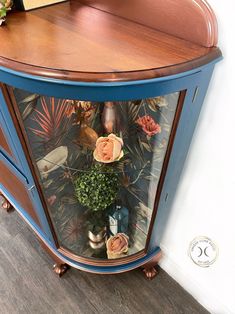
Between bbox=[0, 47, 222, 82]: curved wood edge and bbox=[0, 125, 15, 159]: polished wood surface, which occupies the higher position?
bbox=[0, 47, 222, 82]: curved wood edge

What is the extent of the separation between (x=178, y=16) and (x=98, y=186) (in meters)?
0.50

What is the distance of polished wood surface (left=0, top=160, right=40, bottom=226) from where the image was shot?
101cm

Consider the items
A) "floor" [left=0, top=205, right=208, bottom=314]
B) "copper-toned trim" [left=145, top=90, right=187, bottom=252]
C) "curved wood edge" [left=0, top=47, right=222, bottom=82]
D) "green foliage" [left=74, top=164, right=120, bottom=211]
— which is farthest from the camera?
"floor" [left=0, top=205, right=208, bottom=314]

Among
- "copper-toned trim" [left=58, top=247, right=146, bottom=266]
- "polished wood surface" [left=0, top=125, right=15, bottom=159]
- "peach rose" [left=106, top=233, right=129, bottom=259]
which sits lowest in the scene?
"copper-toned trim" [left=58, top=247, right=146, bottom=266]

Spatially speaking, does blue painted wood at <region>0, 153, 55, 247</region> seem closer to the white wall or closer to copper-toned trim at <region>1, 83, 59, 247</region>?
copper-toned trim at <region>1, 83, 59, 247</region>

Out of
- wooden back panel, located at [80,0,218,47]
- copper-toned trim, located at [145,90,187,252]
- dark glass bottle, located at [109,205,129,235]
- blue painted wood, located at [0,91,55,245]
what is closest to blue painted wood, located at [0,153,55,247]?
blue painted wood, located at [0,91,55,245]

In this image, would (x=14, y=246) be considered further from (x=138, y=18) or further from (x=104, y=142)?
(x=138, y=18)

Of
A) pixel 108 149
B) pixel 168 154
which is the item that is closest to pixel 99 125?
pixel 108 149

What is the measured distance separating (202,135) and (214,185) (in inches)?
6.3

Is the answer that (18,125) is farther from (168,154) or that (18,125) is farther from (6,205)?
(6,205)

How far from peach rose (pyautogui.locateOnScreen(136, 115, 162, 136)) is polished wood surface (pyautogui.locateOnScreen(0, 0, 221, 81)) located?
0.59 feet

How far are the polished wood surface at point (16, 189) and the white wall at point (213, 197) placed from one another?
0.53 metres

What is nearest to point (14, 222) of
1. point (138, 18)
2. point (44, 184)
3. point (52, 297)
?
point (52, 297)

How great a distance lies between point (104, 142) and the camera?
0.68 m
